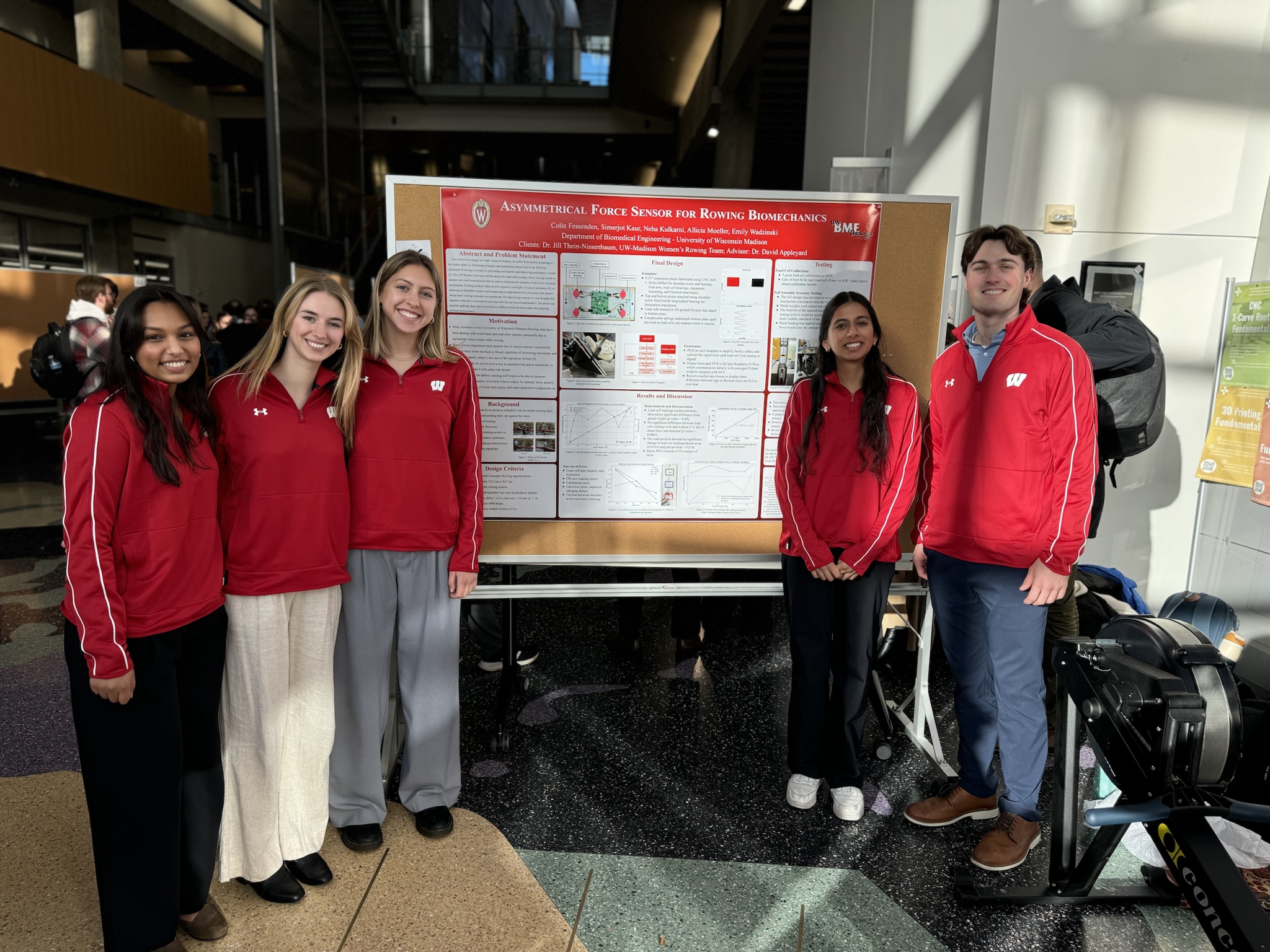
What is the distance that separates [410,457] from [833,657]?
148cm

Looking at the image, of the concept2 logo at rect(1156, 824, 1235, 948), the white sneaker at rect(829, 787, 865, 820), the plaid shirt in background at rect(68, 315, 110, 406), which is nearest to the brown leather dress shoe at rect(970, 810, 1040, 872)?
the white sneaker at rect(829, 787, 865, 820)

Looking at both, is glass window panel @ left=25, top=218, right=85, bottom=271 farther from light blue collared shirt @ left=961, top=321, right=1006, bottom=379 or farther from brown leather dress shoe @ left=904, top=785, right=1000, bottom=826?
brown leather dress shoe @ left=904, top=785, right=1000, bottom=826

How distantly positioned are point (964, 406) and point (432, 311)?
5.22 feet

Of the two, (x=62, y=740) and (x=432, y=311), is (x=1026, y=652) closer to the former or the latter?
(x=432, y=311)

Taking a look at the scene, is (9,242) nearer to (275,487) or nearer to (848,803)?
(275,487)

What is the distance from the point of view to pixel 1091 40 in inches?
128

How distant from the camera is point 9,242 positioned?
31.8ft

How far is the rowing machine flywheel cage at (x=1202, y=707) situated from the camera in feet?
4.96

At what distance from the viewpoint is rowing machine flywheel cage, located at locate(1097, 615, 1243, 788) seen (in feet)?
4.96

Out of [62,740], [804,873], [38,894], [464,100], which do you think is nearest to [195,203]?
[464,100]

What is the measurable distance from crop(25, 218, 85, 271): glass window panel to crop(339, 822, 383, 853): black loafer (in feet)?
37.4

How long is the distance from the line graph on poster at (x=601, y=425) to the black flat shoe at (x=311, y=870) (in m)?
1.46

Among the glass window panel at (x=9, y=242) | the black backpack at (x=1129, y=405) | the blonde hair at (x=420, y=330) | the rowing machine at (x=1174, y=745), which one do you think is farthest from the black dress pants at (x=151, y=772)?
the glass window panel at (x=9, y=242)

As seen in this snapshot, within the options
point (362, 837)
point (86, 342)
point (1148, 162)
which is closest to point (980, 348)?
point (1148, 162)
